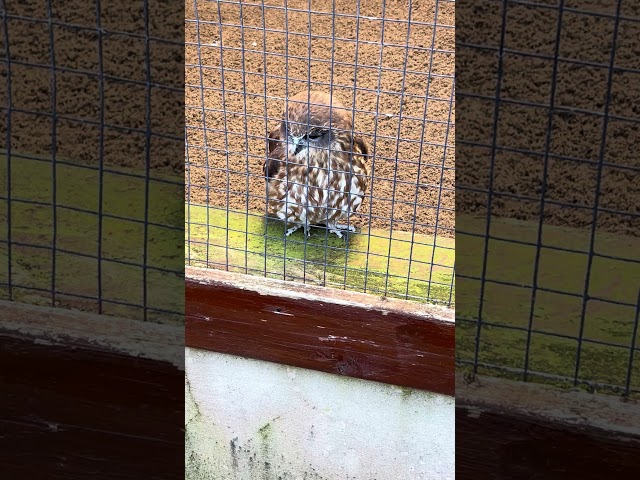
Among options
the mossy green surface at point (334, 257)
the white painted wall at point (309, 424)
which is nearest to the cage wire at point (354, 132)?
the mossy green surface at point (334, 257)

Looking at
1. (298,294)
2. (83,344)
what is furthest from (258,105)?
(83,344)

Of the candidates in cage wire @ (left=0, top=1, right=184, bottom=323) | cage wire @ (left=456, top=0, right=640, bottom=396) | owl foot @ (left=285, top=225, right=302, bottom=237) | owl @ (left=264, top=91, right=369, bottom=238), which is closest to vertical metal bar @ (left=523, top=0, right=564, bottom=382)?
cage wire @ (left=456, top=0, right=640, bottom=396)

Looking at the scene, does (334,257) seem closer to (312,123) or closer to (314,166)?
(314,166)

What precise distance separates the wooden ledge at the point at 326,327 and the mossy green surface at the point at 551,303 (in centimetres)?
85

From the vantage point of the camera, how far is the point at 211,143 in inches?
99.0

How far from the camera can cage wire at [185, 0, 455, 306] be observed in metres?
1.63

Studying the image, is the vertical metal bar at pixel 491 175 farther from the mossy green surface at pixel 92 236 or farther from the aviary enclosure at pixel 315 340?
the aviary enclosure at pixel 315 340

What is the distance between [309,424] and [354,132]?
33.8 inches

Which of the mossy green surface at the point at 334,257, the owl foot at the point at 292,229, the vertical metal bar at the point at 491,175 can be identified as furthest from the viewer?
the owl foot at the point at 292,229

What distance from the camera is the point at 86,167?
1.89ft

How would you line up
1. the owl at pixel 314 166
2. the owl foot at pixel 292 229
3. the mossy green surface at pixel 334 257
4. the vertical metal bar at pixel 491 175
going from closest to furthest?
the vertical metal bar at pixel 491 175 → the mossy green surface at pixel 334 257 → the owl foot at pixel 292 229 → the owl at pixel 314 166

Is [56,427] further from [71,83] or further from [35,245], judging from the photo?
[71,83]

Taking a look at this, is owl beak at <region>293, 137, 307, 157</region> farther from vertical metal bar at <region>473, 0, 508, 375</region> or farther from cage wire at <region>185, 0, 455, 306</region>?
vertical metal bar at <region>473, 0, 508, 375</region>

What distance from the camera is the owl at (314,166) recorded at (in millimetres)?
2111
